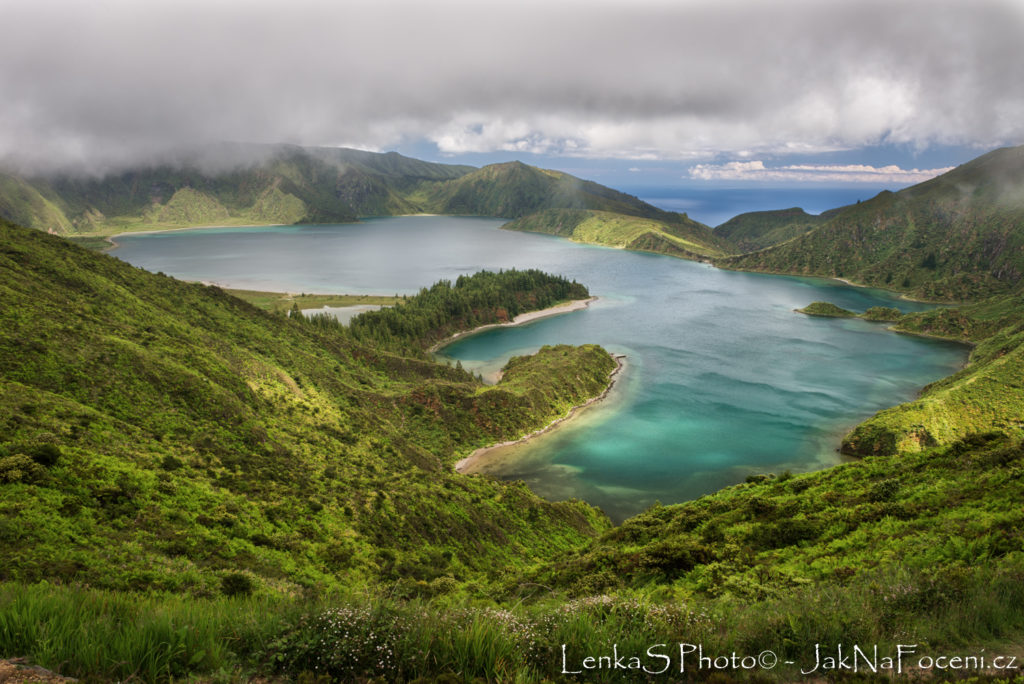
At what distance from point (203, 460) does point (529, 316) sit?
444ft

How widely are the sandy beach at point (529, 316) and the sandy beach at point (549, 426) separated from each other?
1819 inches

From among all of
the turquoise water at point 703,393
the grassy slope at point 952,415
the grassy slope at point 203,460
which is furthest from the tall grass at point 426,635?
the grassy slope at point 952,415

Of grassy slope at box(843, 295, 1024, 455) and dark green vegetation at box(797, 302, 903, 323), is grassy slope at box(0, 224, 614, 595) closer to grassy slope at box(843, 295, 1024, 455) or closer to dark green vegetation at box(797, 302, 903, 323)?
grassy slope at box(843, 295, 1024, 455)

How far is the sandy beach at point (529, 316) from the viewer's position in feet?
433

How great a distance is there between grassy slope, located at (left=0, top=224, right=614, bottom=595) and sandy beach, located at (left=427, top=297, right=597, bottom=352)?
215 ft

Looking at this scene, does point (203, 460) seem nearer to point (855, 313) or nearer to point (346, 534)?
point (346, 534)

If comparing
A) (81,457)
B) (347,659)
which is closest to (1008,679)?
(347,659)

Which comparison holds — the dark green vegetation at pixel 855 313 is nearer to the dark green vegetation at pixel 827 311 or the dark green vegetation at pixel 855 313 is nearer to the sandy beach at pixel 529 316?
the dark green vegetation at pixel 827 311

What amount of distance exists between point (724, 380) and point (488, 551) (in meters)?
78.4

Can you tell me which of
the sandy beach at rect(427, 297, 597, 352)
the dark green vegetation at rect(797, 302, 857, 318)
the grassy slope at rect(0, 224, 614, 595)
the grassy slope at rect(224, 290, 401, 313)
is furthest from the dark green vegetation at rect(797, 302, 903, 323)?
the grassy slope at rect(0, 224, 614, 595)

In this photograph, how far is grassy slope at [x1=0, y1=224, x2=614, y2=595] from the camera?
18.2 meters

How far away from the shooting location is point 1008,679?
23.4 feet

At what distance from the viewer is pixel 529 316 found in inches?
6363

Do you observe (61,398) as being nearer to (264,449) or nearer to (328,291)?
(264,449)
